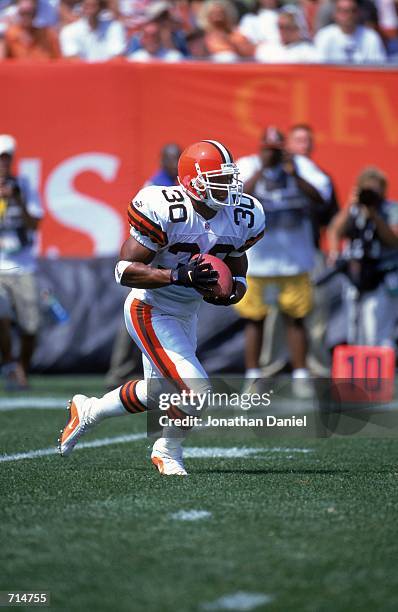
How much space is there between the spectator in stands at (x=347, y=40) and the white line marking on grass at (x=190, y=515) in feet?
21.1

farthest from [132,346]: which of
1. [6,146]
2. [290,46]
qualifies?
[290,46]

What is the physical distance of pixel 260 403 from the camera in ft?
23.6

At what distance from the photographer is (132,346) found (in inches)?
322

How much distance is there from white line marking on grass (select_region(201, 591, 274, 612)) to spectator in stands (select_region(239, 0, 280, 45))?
8.05 meters

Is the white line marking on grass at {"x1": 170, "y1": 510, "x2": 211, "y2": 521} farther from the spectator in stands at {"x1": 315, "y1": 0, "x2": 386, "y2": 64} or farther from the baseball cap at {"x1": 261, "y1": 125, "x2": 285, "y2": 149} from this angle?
the spectator in stands at {"x1": 315, "y1": 0, "x2": 386, "y2": 64}

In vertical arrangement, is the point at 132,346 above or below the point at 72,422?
above

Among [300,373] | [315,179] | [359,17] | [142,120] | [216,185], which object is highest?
[359,17]

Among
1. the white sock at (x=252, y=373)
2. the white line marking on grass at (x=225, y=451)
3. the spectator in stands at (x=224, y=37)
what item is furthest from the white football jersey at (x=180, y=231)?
the spectator in stands at (x=224, y=37)

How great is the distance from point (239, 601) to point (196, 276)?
1.66m

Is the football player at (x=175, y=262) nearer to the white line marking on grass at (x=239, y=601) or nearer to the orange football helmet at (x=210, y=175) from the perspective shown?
the orange football helmet at (x=210, y=175)

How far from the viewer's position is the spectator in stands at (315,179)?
7.76m

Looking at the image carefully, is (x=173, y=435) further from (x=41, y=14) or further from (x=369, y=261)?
(x=41, y=14)

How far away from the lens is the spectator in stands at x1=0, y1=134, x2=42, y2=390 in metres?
7.80

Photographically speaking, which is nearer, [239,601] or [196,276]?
[239,601]
